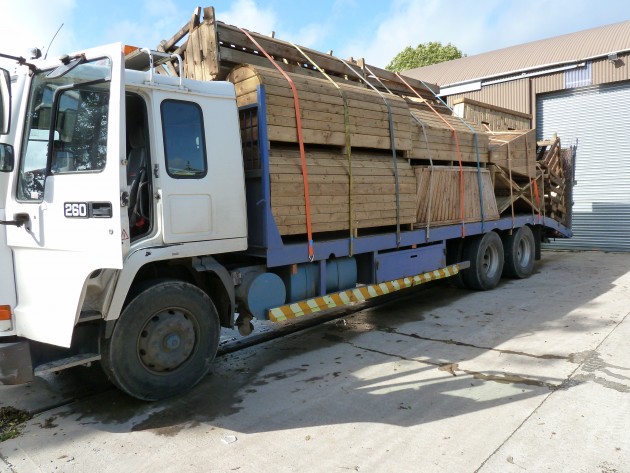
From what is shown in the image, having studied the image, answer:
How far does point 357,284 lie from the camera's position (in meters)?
6.31

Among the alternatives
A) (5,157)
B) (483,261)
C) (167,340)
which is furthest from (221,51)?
(483,261)

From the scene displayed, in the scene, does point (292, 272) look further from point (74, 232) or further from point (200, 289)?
point (74, 232)

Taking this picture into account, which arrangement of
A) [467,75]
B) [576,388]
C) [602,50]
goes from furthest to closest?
[467,75], [602,50], [576,388]

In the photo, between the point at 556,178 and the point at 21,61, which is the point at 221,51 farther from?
the point at 556,178

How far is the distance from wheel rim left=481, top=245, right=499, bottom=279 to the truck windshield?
Result: 23.3ft

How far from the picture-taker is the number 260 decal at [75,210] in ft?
12.0

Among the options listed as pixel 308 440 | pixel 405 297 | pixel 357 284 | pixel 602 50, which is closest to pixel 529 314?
pixel 405 297

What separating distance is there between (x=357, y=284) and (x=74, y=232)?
360 centimetres

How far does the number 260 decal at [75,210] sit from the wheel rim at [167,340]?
3.45 ft

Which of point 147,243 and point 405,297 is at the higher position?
point 147,243

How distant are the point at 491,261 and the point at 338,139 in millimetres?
4837

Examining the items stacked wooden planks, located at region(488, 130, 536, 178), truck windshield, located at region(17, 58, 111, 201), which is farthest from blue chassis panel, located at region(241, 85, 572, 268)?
stacked wooden planks, located at region(488, 130, 536, 178)

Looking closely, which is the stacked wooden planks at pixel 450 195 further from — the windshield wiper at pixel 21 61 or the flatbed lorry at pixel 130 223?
the windshield wiper at pixel 21 61

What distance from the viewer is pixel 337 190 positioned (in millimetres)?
5477
